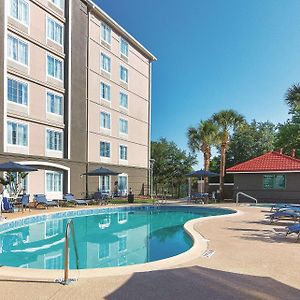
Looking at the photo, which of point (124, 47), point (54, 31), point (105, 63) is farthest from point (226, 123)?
point (54, 31)

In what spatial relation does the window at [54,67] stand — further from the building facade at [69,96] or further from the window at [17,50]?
the window at [17,50]

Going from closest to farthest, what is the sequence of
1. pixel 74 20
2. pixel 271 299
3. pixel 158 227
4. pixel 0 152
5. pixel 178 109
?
pixel 271 299 → pixel 158 227 → pixel 0 152 → pixel 74 20 → pixel 178 109

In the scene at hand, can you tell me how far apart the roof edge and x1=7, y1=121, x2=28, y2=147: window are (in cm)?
1318

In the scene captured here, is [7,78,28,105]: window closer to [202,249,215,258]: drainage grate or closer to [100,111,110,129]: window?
[100,111,110,129]: window

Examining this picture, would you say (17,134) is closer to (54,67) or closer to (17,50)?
(17,50)

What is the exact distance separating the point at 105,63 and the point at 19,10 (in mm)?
10504

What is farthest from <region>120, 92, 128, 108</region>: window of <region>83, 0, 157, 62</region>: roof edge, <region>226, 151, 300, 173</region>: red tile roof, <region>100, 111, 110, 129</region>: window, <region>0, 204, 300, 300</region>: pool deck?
<region>0, 204, 300, 300</region>: pool deck

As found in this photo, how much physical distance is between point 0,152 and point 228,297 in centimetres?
1889

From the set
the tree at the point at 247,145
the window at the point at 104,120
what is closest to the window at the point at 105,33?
the window at the point at 104,120

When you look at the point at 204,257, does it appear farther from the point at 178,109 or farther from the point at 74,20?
the point at 178,109

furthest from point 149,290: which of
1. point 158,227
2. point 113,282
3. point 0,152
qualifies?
point 0,152

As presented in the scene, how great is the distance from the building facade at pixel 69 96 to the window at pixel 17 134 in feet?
0.21

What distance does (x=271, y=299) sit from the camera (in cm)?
539

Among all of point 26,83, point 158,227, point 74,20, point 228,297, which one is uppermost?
point 74,20
